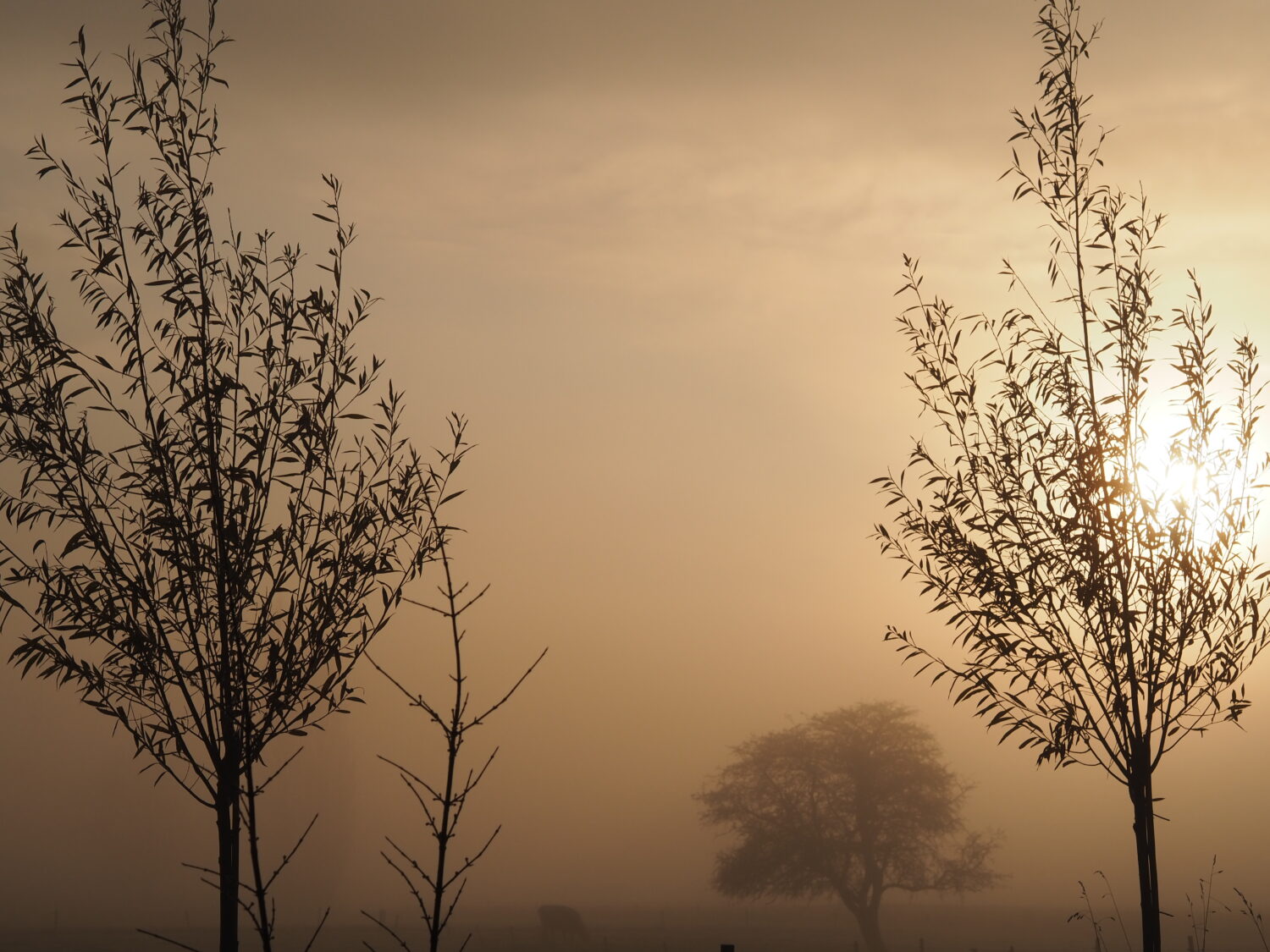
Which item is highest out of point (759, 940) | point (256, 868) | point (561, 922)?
point (256, 868)

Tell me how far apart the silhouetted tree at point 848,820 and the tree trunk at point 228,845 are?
74.7 meters

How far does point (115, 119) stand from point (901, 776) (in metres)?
81.3

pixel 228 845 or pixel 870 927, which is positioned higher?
pixel 228 845

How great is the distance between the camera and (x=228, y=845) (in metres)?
9.35

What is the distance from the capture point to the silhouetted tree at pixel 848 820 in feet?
260

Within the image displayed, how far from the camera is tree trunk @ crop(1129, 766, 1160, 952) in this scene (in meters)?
12.2

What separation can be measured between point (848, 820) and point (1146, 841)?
2882 inches

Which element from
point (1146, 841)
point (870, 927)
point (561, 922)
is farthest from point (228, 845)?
point (561, 922)

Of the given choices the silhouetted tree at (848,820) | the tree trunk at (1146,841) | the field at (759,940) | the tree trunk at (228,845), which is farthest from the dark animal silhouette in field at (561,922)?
the tree trunk at (228,845)

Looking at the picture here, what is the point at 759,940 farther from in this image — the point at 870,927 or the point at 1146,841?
the point at 1146,841

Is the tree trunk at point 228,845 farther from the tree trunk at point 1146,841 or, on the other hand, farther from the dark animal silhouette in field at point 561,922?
the dark animal silhouette in field at point 561,922

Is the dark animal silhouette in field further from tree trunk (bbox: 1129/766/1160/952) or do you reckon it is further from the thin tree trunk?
the thin tree trunk

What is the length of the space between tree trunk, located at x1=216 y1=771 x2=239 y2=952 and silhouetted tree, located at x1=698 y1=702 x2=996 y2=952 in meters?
74.7

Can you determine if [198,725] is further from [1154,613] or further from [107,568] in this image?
[1154,613]
